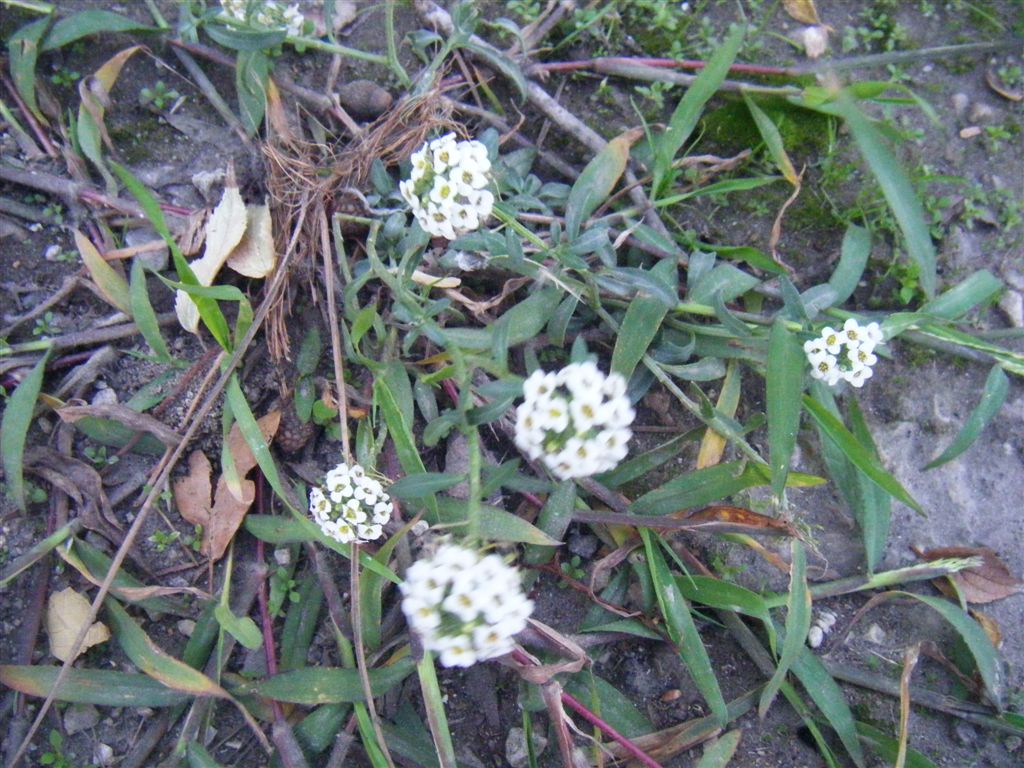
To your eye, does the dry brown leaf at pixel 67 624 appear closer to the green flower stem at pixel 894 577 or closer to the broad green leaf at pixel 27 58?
the broad green leaf at pixel 27 58

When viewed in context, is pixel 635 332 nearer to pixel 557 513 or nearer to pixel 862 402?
pixel 557 513

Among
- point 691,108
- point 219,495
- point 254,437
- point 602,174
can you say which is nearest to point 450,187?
point 602,174

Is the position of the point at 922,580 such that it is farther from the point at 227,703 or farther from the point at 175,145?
the point at 175,145

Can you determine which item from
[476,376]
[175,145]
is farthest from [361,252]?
[175,145]

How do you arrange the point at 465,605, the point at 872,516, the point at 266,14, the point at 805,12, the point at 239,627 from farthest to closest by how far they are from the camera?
1. the point at 805,12
2. the point at 266,14
3. the point at 872,516
4. the point at 239,627
5. the point at 465,605

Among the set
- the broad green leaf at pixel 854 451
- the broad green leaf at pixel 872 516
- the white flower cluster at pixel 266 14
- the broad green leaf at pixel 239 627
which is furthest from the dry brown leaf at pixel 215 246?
the broad green leaf at pixel 872 516

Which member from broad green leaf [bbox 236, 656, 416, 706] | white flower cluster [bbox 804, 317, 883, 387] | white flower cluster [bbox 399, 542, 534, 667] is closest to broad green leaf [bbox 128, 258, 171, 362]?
broad green leaf [bbox 236, 656, 416, 706]
